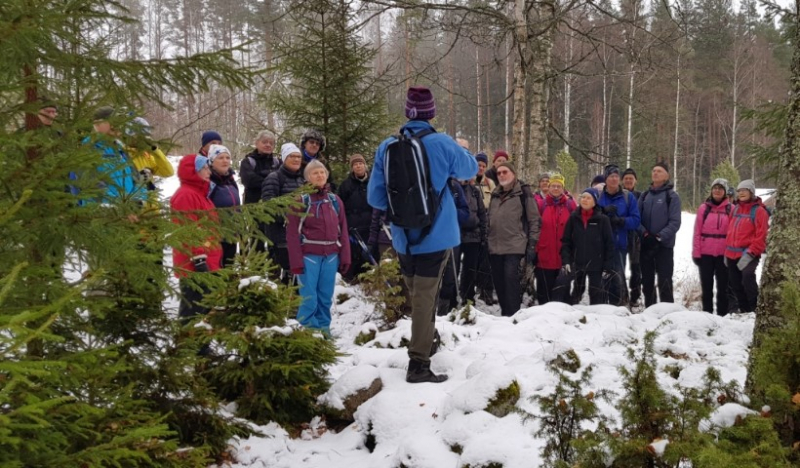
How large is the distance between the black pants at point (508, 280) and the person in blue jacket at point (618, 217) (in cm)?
143

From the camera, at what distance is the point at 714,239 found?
769 cm

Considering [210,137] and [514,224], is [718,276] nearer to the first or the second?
[514,224]

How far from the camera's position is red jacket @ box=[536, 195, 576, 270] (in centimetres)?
777

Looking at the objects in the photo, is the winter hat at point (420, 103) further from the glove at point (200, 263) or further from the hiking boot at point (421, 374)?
the glove at point (200, 263)

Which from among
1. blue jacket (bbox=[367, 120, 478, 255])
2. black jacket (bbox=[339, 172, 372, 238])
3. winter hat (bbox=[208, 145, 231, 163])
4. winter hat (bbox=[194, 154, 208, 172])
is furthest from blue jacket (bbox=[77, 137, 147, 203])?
black jacket (bbox=[339, 172, 372, 238])

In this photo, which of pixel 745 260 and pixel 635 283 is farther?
pixel 635 283

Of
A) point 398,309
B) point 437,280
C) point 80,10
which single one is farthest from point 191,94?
point 398,309

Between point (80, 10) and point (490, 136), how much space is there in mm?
37436

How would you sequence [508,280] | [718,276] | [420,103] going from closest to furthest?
[420,103] → [508,280] → [718,276]

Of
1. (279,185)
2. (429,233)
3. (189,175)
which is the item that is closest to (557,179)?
(279,185)

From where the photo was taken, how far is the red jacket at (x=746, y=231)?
6992mm

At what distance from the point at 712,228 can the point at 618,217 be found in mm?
1444

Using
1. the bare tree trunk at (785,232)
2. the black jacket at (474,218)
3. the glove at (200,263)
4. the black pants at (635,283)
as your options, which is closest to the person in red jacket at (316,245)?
the glove at (200,263)

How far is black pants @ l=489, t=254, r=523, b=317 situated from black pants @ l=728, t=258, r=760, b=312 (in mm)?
3037
